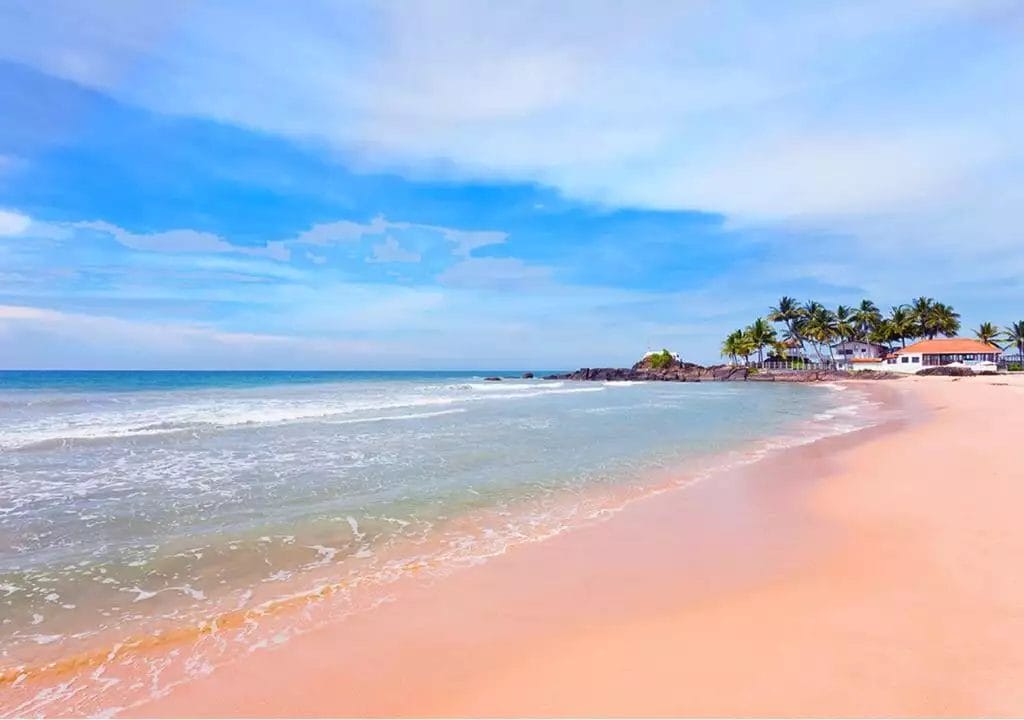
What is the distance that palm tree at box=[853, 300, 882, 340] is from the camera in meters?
68.6

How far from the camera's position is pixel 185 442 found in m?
13.9

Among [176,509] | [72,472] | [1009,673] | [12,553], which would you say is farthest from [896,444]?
[72,472]

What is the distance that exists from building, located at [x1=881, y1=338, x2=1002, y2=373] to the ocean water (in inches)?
2097

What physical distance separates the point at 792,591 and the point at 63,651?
5580 millimetres

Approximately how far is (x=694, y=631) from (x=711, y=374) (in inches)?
2872

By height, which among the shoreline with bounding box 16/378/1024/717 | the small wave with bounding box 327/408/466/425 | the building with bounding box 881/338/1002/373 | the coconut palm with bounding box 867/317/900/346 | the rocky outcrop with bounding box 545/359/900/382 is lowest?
the shoreline with bounding box 16/378/1024/717

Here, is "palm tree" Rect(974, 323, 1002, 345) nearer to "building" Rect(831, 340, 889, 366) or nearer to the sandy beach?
Answer: "building" Rect(831, 340, 889, 366)

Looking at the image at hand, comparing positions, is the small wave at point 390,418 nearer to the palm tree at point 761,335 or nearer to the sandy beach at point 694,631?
the sandy beach at point 694,631

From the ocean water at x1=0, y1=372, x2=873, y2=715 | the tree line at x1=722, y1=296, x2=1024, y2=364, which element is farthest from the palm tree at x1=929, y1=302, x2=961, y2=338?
the ocean water at x1=0, y1=372, x2=873, y2=715

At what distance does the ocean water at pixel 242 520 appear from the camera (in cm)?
396

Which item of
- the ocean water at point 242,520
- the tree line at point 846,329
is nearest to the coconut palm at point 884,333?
the tree line at point 846,329

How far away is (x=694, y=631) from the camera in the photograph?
3.98 meters

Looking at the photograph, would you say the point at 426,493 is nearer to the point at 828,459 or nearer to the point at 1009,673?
the point at 1009,673

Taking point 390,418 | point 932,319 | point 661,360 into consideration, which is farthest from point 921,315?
A: point 390,418
